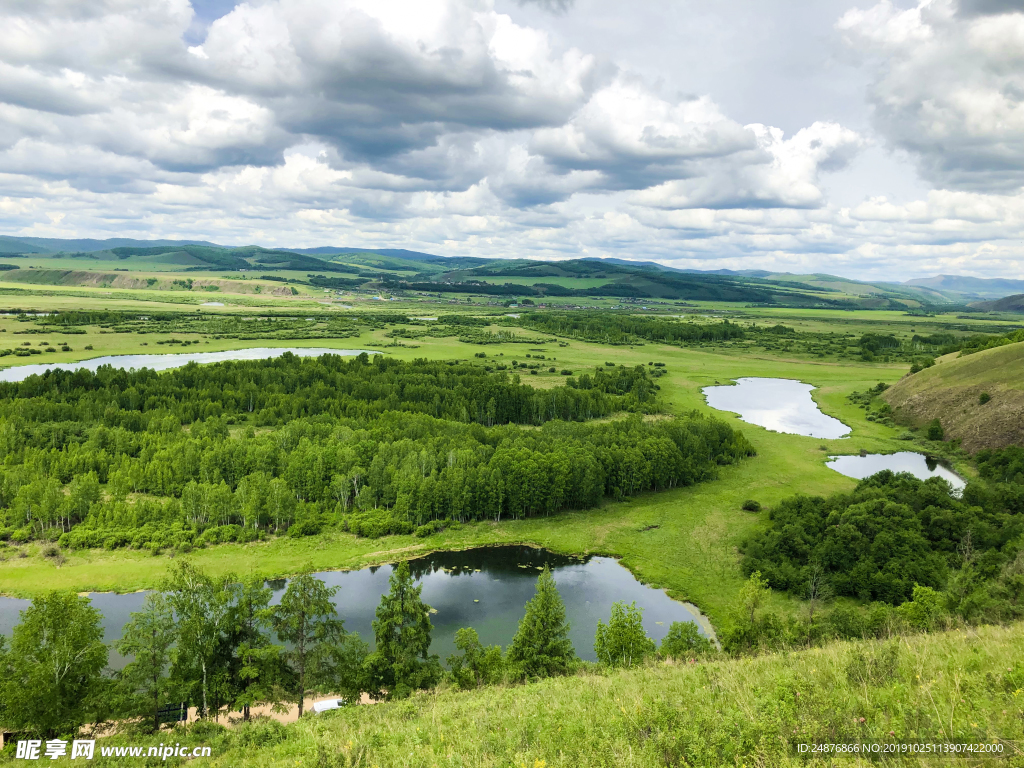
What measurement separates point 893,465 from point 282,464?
93171mm

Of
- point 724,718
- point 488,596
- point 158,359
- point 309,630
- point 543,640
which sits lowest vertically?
point 488,596

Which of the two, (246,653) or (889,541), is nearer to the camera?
(246,653)

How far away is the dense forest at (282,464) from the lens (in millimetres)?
60750

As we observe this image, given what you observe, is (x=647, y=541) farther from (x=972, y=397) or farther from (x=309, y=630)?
(x=972, y=397)

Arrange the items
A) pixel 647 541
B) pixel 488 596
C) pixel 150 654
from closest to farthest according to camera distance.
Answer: pixel 150 654
pixel 488 596
pixel 647 541

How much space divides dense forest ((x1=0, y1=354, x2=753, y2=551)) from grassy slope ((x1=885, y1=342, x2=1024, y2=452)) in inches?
1553

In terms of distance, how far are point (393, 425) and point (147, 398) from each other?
166 feet

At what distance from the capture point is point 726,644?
3438 cm

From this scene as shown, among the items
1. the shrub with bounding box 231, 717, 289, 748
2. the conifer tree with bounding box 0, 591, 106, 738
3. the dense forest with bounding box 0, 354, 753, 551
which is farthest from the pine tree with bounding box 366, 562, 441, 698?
the dense forest with bounding box 0, 354, 753, 551

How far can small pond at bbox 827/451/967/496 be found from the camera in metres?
82.1

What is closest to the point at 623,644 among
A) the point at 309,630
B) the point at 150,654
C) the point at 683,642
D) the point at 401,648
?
the point at 683,642

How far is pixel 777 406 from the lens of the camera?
129 metres

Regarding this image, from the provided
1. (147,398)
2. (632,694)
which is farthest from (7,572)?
(632,694)

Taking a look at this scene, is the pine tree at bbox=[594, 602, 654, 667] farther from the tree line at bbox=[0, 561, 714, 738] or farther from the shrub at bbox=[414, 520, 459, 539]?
the shrub at bbox=[414, 520, 459, 539]
